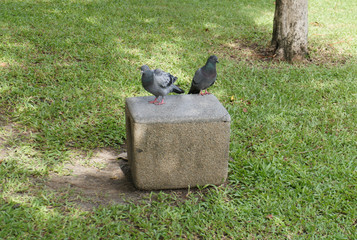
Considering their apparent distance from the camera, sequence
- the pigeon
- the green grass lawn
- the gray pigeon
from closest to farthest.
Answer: the green grass lawn, the gray pigeon, the pigeon

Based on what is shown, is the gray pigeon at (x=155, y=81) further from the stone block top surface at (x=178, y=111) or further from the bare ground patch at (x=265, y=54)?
the bare ground patch at (x=265, y=54)

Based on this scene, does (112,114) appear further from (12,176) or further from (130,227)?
(130,227)

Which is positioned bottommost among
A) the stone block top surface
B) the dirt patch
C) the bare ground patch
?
the dirt patch

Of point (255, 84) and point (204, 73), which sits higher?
point (204, 73)

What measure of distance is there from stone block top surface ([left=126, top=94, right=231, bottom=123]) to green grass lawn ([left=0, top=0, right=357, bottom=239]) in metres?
0.74

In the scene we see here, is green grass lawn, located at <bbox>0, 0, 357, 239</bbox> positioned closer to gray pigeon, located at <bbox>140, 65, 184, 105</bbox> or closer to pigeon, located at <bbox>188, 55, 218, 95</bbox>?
pigeon, located at <bbox>188, 55, 218, 95</bbox>

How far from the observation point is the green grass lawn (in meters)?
3.12

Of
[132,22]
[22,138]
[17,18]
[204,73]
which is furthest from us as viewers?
[132,22]

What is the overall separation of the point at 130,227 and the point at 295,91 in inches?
139

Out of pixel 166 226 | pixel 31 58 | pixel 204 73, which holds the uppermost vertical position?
pixel 204 73

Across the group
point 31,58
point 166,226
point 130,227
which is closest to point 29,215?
point 130,227

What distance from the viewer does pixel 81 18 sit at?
7.88m

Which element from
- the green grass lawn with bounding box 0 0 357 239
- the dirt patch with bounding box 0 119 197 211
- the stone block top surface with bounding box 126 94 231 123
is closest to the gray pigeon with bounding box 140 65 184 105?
the stone block top surface with bounding box 126 94 231 123

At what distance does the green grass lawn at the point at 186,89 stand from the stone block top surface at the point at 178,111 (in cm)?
74
